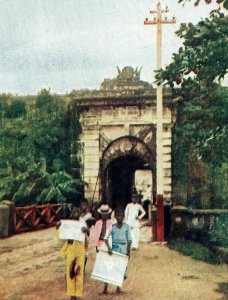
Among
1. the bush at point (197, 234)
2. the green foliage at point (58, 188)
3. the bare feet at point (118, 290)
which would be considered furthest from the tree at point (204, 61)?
the green foliage at point (58, 188)

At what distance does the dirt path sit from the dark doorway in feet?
24.1

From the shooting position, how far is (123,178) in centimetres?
2078

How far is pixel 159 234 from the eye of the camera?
1280 cm

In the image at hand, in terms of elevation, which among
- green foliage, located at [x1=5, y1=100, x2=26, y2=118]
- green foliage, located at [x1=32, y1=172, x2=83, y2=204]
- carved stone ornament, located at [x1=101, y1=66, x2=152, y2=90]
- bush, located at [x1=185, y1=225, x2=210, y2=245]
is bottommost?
bush, located at [x1=185, y1=225, x2=210, y2=245]

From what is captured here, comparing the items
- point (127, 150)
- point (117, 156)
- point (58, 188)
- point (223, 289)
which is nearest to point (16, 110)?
point (58, 188)

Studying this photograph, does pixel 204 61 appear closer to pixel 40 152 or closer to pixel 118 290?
pixel 118 290

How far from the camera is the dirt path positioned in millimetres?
7957

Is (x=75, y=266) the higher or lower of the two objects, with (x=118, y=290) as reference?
higher

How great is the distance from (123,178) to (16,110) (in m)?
5.48

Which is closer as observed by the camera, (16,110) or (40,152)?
(40,152)

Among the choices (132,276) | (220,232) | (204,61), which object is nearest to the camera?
(204,61)

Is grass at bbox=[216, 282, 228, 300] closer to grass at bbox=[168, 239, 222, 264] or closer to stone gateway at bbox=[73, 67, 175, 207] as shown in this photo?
grass at bbox=[168, 239, 222, 264]

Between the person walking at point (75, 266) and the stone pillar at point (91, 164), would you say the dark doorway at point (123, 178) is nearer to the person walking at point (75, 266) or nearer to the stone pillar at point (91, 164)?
the stone pillar at point (91, 164)

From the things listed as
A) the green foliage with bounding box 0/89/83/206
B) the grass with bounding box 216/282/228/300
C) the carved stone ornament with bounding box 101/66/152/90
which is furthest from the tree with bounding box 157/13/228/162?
the green foliage with bounding box 0/89/83/206
